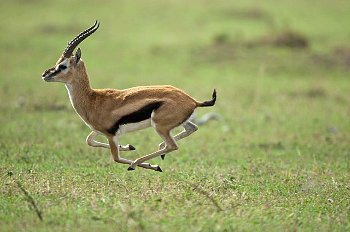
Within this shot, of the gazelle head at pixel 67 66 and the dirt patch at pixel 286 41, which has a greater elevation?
the gazelle head at pixel 67 66

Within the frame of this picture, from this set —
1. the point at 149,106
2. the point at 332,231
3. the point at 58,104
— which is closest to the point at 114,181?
the point at 149,106

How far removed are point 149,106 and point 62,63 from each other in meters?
1.32

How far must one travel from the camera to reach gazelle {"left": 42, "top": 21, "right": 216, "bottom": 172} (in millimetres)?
7984

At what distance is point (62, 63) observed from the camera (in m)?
8.41

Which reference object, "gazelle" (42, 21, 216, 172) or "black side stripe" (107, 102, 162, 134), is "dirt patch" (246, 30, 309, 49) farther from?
"black side stripe" (107, 102, 162, 134)

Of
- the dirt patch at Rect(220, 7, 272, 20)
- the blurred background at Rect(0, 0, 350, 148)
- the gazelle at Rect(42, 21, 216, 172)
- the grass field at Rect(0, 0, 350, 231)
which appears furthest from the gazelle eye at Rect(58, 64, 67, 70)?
the dirt patch at Rect(220, 7, 272, 20)

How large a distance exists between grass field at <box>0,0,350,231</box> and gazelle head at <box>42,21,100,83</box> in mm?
1192

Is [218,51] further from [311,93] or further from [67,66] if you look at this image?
Answer: [67,66]

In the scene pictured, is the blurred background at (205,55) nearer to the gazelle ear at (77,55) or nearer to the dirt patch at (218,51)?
the dirt patch at (218,51)

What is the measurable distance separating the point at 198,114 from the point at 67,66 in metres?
6.36

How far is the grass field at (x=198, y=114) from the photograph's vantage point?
668 centimetres

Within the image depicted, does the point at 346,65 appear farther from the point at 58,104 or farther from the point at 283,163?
the point at 283,163

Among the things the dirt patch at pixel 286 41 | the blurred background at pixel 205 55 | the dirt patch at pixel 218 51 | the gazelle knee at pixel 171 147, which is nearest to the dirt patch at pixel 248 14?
the blurred background at pixel 205 55

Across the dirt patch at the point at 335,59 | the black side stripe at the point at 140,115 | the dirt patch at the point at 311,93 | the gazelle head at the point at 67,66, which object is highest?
the gazelle head at the point at 67,66
